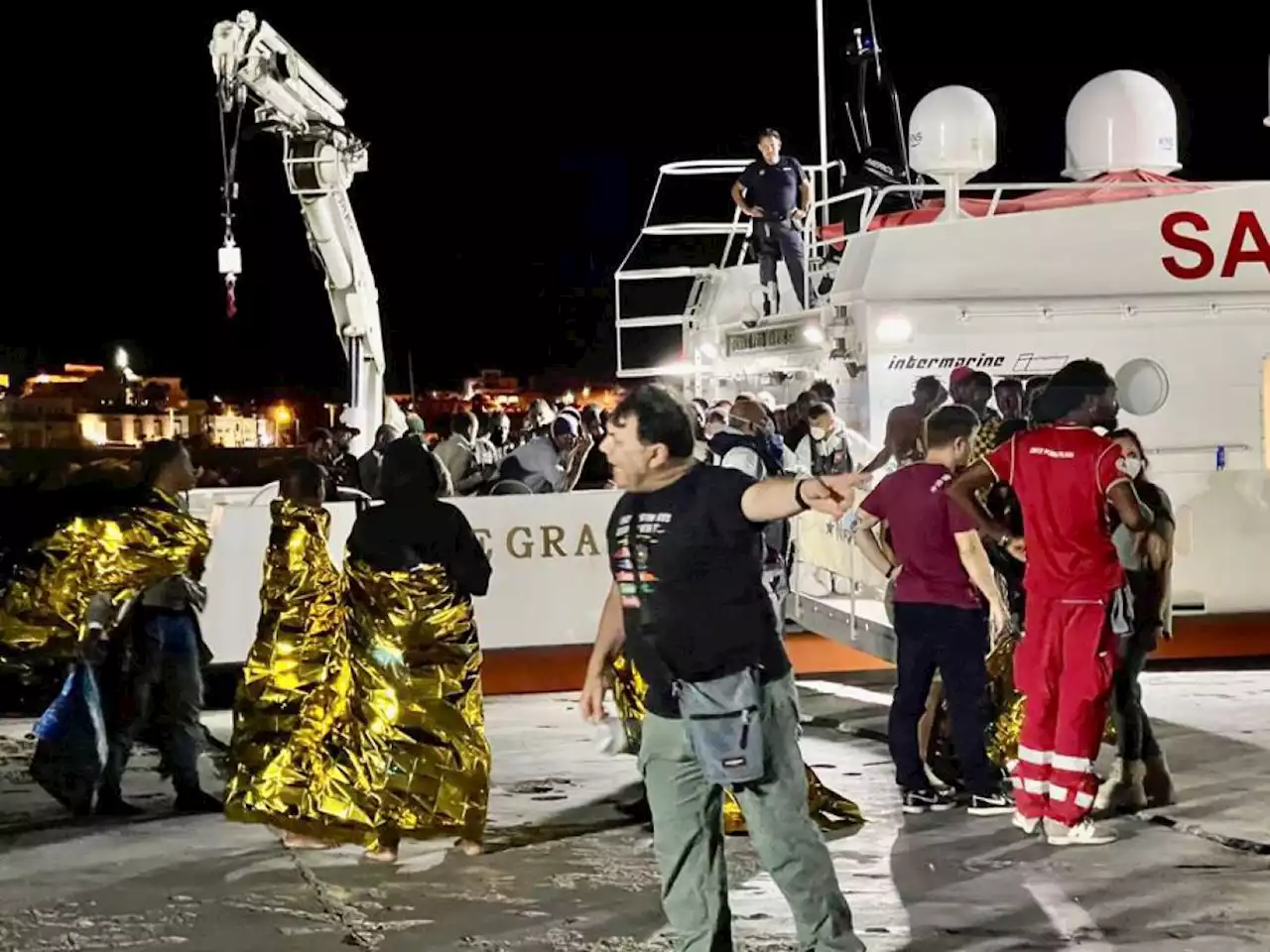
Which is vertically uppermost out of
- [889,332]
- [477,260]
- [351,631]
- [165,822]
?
[477,260]

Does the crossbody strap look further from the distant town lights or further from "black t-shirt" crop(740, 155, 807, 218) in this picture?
"black t-shirt" crop(740, 155, 807, 218)

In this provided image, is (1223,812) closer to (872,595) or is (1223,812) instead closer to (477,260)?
(872,595)

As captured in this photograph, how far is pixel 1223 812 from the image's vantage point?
288 inches

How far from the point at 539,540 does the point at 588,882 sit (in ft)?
Result: 15.2

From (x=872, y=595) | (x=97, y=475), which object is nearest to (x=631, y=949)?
(x=872, y=595)

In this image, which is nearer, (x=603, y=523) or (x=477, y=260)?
(x=603, y=523)

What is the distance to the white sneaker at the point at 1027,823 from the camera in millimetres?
6914

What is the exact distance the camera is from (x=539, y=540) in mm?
10953

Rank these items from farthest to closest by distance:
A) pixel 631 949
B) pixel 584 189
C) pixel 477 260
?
pixel 477 260
pixel 584 189
pixel 631 949

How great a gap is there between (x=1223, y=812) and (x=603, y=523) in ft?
15.1

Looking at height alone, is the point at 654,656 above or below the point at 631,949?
above

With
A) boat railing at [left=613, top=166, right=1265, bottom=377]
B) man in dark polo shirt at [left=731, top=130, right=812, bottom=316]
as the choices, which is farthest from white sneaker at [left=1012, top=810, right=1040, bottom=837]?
man in dark polo shirt at [left=731, top=130, right=812, bottom=316]

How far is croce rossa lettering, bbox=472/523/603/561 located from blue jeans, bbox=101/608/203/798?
10.7 feet

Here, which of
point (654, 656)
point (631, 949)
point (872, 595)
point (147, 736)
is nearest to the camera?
point (654, 656)
